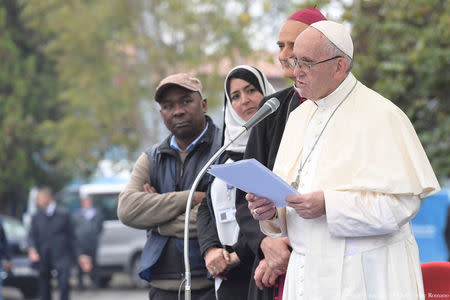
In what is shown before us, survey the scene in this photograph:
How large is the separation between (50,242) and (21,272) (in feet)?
9.97

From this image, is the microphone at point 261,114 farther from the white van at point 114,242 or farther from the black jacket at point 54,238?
the white van at point 114,242

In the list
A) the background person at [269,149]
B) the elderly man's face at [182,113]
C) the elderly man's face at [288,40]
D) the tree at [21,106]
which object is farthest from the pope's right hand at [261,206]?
the tree at [21,106]

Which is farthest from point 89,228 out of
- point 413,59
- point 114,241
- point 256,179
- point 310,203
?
point 310,203

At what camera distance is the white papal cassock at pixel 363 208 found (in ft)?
10.1

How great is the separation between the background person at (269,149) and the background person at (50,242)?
33.7 feet

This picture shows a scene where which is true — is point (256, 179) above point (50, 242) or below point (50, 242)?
above

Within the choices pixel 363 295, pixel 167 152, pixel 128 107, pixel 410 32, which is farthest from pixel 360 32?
pixel 128 107

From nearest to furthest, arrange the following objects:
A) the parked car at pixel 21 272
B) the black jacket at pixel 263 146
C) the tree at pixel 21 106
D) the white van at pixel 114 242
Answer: the black jacket at pixel 263 146 < the parked car at pixel 21 272 < the white van at pixel 114 242 < the tree at pixel 21 106

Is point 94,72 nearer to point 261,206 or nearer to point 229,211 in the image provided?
point 229,211

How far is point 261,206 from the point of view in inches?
133

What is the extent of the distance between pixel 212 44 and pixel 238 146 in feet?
51.3

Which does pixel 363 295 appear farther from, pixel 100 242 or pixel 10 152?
pixel 10 152

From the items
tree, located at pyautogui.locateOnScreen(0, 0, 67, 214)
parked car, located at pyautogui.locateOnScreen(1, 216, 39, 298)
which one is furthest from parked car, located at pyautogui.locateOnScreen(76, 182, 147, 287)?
tree, located at pyautogui.locateOnScreen(0, 0, 67, 214)

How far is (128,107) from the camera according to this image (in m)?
20.5
